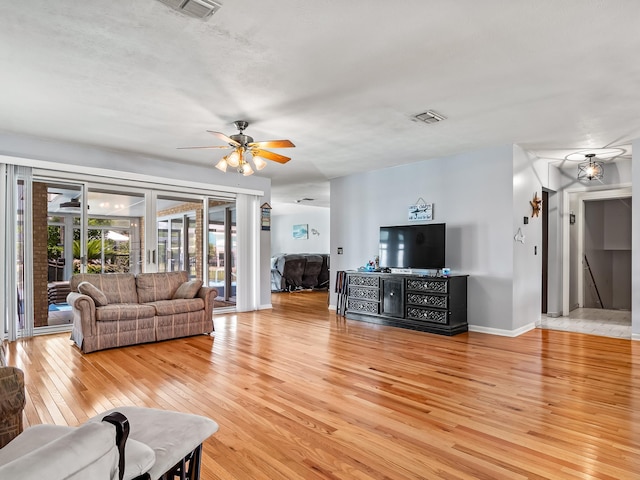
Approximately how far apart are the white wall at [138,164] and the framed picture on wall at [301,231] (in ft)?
17.0

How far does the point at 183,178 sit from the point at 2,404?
5151 millimetres

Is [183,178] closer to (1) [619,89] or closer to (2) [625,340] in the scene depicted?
(1) [619,89]

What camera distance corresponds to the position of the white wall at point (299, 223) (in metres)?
12.3

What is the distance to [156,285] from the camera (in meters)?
5.23

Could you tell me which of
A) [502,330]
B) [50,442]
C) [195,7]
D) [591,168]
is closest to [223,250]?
[502,330]

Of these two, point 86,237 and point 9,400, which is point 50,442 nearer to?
point 9,400

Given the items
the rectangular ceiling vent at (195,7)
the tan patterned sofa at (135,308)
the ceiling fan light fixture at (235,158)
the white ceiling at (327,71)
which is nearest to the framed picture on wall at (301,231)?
the tan patterned sofa at (135,308)

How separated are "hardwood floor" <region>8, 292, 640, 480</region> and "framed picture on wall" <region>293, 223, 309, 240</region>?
25.3ft

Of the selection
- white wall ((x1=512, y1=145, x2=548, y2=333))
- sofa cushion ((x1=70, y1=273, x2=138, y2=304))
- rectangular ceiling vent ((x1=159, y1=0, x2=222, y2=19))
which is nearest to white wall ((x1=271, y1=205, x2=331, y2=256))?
white wall ((x1=512, y1=145, x2=548, y2=333))

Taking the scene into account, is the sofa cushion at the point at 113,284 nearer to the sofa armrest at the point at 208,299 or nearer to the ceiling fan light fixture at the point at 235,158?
the sofa armrest at the point at 208,299

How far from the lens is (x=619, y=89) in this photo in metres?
3.36

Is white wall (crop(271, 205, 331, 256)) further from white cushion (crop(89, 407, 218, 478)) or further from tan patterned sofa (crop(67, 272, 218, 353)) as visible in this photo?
white cushion (crop(89, 407, 218, 478))

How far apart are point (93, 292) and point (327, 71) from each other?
11.6 feet

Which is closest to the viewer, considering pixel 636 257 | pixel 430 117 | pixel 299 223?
pixel 430 117
